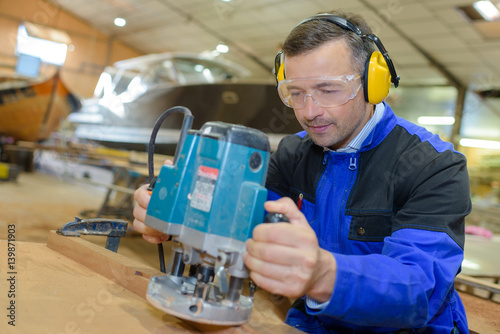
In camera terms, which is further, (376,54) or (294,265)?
(376,54)

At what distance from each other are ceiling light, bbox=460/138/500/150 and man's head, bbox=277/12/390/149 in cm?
1050

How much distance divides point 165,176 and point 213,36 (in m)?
13.0

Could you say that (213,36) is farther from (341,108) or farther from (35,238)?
(341,108)

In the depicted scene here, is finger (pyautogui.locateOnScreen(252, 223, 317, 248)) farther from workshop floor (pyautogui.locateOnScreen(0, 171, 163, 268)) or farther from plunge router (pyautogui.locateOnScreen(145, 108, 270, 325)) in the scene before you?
workshop floor (pyautogui.locateOnScreen(0, 171, 163, 268))

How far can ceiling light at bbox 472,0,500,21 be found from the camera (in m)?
7.00

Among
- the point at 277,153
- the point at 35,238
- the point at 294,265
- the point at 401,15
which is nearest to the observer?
the point at 294,265

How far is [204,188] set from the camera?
783mm

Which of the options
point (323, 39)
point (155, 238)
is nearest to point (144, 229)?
point (155, 238)

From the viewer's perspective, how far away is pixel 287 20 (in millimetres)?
10375

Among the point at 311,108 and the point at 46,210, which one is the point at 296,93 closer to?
the point at 311,108

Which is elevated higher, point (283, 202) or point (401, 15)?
point (401, 15)

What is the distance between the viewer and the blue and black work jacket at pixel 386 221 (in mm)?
782

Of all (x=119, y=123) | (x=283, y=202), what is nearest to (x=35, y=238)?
(x=283, y=202)

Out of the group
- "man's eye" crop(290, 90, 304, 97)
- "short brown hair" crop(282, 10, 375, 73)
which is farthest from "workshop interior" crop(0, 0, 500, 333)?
"man's eye" crop(290, 90, 304, 97)
